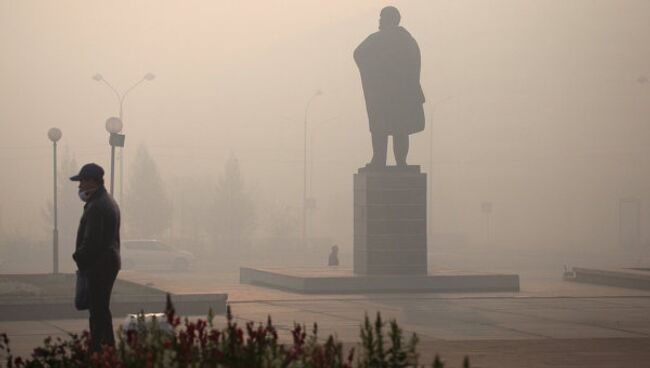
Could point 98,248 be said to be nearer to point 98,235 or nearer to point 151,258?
point 98,235

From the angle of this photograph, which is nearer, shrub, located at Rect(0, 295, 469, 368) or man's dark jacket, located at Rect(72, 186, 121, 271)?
shrub, located at Rect(0, 295, 469, 368)

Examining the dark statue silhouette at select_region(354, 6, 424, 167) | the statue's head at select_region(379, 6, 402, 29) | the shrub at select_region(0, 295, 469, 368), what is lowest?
the shrub at select_region(0, 295, 469, 368)

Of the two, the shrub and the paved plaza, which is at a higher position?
the shrub

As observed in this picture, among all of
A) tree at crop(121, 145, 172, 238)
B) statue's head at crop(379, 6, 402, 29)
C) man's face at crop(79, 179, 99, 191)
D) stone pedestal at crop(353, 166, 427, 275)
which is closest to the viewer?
man's face at crop(79, 179, 99, 191)

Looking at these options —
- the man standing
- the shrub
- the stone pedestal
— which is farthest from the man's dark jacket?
the stone pedestal

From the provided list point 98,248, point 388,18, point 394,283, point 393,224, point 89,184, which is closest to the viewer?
point 98,248

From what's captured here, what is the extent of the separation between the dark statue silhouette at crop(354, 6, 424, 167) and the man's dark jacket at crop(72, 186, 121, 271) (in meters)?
19.1

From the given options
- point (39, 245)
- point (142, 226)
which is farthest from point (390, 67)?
point (142, 226)

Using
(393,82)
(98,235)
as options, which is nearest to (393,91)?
(393,82)

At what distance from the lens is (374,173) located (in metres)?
31.3

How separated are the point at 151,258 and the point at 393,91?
2178cm

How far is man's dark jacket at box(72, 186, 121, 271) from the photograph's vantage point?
1289 cm

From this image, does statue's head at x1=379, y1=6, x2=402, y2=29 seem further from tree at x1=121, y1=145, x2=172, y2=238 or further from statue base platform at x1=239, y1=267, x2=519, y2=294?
tree at x1=121, y1=145, x2=172, y2=238

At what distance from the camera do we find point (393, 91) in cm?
3206
